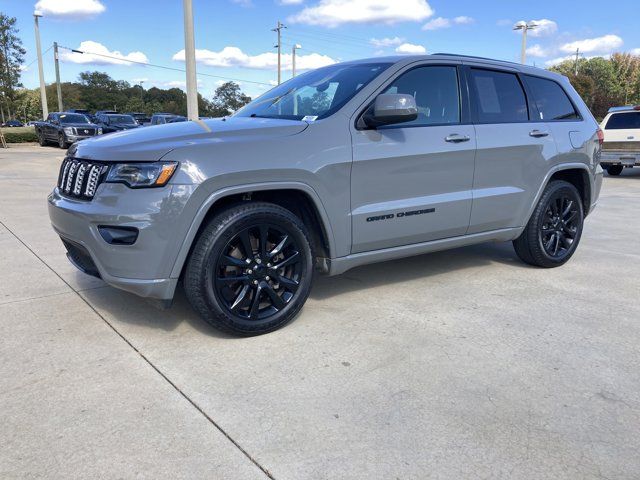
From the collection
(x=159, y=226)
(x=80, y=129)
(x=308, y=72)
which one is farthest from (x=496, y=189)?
(x=80, y=129)

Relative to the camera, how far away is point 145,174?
3068 mm

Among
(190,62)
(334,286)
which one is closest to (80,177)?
(334,286)

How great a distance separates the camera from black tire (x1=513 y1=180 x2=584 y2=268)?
496cm

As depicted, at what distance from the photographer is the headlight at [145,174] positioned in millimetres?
3051

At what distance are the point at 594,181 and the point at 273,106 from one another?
3.33 metres

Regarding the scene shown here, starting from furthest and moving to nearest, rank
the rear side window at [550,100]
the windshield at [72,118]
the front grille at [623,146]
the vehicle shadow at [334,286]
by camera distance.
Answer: the windshield at [72,118]
the front grille at [623,146]
the rear side window at [550,100]
the vehicle shadow at [334,286]

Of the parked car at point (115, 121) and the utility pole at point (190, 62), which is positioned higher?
the utility pole at point (190, 62)

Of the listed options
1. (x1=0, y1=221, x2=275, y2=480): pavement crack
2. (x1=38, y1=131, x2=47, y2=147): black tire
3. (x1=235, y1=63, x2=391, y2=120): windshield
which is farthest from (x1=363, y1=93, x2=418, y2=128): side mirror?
(x1=38, y1=131, x2=47, y2=147): black tire

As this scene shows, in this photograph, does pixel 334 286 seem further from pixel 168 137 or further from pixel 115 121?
pixel 115 121

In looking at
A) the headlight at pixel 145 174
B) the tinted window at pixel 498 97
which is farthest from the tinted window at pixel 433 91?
the headlight at pixel 145 174

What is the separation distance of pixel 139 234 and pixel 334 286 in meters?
1.95

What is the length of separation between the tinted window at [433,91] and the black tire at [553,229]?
4.49 ft

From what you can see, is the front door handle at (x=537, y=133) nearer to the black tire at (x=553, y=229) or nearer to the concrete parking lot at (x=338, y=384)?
the black tire at (x=553, y=229)

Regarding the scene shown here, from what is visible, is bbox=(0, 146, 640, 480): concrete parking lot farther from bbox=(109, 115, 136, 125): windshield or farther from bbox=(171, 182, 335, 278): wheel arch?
bbox=(109, 115, 136, 125): windshield
